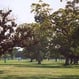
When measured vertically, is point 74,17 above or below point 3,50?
above

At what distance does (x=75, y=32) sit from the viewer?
1704 inches

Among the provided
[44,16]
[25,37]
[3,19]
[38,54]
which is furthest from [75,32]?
[38,54]

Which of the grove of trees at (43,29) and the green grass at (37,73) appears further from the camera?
the grove of trees at (43,29)

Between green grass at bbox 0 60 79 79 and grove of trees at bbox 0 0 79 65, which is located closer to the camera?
green grass at bbox 0 60 79 79

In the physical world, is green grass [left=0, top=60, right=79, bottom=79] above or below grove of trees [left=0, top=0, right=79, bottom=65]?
below

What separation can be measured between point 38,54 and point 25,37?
2245 inches

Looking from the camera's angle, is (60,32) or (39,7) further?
(60,32)

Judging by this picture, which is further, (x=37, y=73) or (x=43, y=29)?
(x=43, y=29)

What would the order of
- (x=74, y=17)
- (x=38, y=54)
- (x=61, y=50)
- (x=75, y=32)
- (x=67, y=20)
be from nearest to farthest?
(x=75, y=32)
(x=74, y=17)
(x=67, y=20)
(x=61, y=50)
(x=38, y=54)

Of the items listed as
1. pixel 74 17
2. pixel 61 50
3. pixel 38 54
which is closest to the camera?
pixel 74 17

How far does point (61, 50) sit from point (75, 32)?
153 ft

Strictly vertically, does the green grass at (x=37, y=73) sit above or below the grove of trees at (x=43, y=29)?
below

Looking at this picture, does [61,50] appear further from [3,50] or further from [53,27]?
[3,50]

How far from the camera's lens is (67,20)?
194 ft
